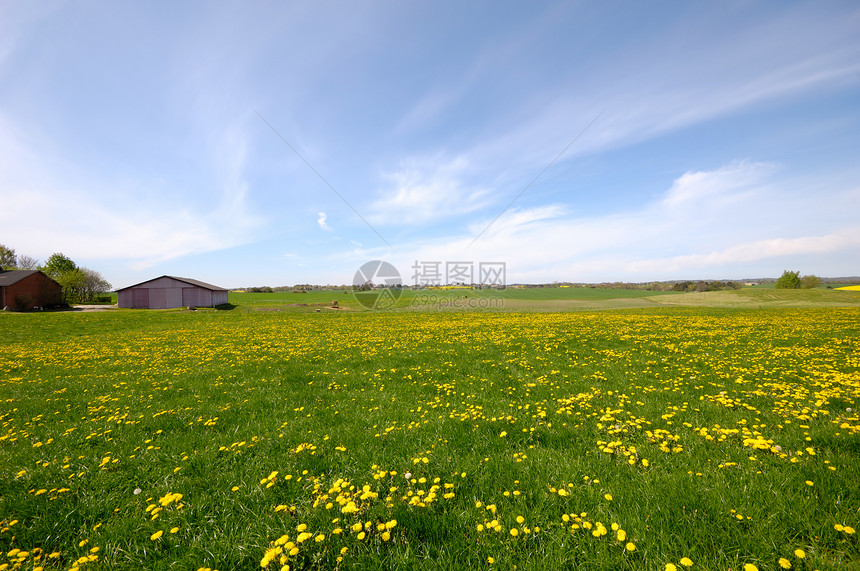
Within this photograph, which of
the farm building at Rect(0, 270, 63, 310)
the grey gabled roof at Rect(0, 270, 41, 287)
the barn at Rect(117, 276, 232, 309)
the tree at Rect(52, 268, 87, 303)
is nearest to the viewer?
the farm building at Rect(0, 270, 63, 310)

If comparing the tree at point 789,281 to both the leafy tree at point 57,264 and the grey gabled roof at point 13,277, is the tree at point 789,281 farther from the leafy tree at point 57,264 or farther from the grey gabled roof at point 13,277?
the leafy tree at point 57,264

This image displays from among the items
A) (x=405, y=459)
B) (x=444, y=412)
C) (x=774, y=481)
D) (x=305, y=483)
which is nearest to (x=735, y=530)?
(x=774, y=481)

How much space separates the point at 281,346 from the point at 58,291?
64948mm

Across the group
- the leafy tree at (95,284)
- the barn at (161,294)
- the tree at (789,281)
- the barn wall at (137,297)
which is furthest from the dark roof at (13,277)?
the tree at (789,281)

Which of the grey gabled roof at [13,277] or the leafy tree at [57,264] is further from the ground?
the leafy tree at [57,264]

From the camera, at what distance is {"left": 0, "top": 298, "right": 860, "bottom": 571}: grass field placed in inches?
120

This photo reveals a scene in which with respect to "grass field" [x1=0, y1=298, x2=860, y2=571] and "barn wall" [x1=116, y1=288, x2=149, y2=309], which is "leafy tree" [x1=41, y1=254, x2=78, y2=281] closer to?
"barn wall" [x1=116, y1=288, x2=149, y2=309]

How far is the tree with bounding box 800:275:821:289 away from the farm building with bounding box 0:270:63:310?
171 meters

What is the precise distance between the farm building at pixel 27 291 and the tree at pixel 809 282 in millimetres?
171462

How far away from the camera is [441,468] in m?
4.42

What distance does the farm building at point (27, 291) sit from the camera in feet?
141

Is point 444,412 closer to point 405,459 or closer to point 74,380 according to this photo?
point 405,459

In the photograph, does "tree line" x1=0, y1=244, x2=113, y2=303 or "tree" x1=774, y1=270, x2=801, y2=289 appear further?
"tree" x1=774, y1=270, x2=801, y2=289

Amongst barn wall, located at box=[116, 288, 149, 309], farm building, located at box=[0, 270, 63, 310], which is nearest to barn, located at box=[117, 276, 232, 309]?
barn wall, located at box=[116, 288, 149, 309]
